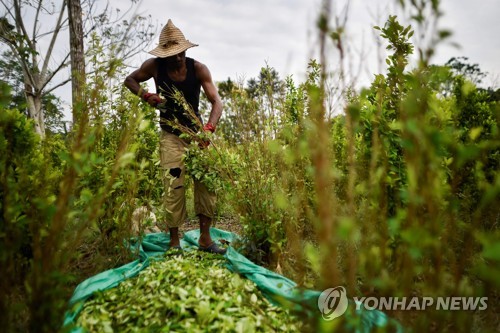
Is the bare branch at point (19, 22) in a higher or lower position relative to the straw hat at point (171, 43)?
higher

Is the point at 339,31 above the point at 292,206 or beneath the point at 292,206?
above

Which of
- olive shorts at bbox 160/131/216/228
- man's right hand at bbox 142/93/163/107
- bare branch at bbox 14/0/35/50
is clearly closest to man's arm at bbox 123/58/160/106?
man's right hand at bbox 142/93/163/107

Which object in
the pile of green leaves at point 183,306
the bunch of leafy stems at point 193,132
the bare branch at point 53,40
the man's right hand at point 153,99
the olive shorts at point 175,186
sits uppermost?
the bare branch at point 53,40

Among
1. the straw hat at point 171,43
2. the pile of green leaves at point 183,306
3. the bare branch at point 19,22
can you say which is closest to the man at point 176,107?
the straw hat at point 171,43

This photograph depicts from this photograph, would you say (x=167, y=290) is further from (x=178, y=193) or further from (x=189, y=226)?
(x=189, y=226)

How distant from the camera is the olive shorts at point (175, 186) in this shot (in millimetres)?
3379

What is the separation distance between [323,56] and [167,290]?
5.66 ft

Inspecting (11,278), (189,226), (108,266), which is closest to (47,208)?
(11,278)

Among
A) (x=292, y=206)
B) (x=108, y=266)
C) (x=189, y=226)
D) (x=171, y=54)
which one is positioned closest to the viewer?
(x=292, y=206)

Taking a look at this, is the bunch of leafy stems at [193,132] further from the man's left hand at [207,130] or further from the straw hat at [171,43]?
the straw hat at [171,43]

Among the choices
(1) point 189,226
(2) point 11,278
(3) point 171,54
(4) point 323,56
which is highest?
(3) point 171,54

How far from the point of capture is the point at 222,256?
3.05 metres

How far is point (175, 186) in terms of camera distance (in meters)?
3.41

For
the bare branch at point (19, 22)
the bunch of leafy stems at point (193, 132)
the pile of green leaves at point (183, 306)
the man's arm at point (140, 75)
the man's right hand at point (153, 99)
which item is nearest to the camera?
the pile of green leaves at point (183, 306)
